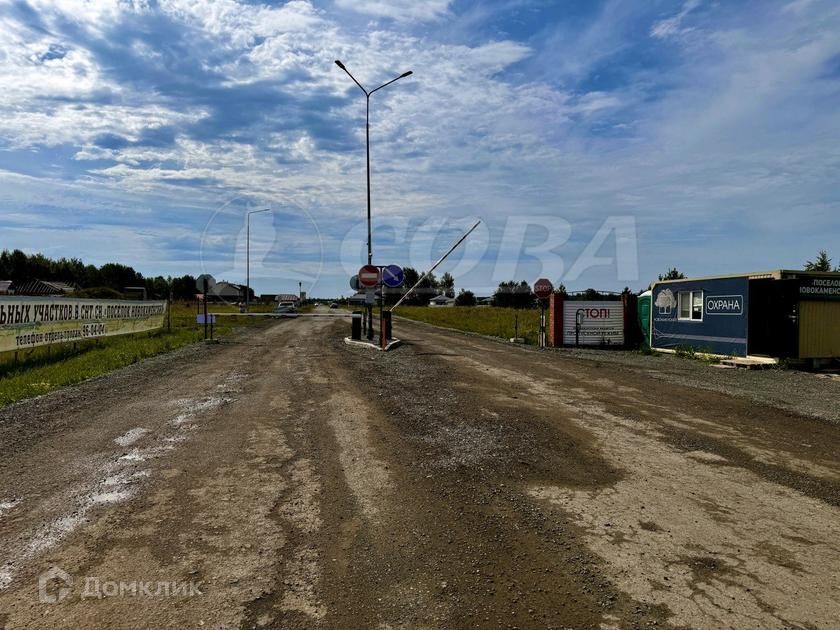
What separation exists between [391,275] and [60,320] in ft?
36.1

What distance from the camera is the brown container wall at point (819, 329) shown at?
15852 millimetres

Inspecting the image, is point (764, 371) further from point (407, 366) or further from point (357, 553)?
point (357, 553)

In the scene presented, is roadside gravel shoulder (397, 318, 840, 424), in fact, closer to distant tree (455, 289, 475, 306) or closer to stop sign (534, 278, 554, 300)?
stop sign (534, 278, 554, 300)

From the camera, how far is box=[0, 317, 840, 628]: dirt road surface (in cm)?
331

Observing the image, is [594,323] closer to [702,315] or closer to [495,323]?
[702,315]

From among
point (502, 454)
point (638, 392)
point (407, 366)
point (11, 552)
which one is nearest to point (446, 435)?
point (502, 454)

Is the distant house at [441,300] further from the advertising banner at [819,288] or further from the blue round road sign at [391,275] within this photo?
the advertising banner at [819,288]

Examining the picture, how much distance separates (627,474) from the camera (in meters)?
5.73

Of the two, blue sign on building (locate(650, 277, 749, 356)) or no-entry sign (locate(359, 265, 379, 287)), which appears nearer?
blue sign on building (locate(650, 277, 749, 356))

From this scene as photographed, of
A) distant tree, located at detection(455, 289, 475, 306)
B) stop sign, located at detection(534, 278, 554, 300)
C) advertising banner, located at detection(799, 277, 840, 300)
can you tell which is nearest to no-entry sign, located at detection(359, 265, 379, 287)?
stop sign, located at detection(534, 278, 554, 300)

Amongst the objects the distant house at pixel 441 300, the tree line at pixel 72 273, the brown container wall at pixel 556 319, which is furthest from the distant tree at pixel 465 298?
the brown container wall at pixel 556 319

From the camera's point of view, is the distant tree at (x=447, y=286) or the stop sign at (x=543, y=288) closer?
the stop sign at (x=543, y=288)

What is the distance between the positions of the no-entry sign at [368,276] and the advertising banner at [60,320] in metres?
9.48

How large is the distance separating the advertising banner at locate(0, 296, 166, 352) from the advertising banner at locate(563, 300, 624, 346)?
18092mm
